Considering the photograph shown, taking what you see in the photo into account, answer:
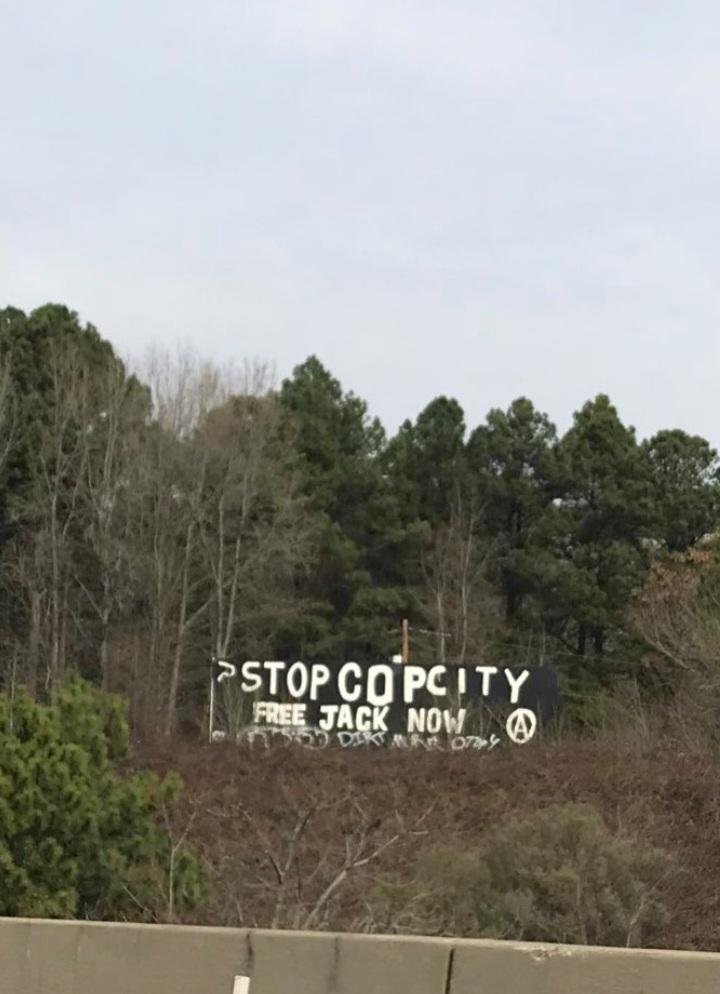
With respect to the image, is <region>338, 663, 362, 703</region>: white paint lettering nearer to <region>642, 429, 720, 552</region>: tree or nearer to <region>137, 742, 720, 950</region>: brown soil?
<region>137, 742, 720, 950</region>: brown soil

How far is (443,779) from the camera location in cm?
3325

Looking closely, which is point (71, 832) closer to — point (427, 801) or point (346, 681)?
point (427, 801)

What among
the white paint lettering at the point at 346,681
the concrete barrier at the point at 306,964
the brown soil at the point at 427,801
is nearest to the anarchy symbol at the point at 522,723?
the brown soil at the point at 427,801

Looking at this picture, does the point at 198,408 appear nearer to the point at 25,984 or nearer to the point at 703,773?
the point at 703,773

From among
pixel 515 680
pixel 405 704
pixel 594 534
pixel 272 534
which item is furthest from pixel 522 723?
pixel 594 534

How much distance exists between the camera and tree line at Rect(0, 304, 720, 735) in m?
63.8

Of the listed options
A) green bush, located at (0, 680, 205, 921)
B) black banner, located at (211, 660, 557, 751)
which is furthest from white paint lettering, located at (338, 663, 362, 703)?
green bush, located at (0, 680, 205, 921)

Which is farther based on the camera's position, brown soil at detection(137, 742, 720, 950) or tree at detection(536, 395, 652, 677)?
tree at detection(536, 395, 652, 677)

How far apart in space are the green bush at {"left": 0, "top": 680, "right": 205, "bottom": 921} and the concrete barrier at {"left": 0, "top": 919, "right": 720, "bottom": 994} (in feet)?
22.0

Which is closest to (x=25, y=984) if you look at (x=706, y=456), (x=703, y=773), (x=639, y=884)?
Answer: (x=639, y=884)

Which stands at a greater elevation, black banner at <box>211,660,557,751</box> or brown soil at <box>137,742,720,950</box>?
black banner at <box>211,660,557,751</box>

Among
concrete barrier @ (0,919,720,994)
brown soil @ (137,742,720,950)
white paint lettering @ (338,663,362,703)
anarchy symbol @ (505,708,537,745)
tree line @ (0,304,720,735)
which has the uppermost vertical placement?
tree line @ (0,304,720,735)

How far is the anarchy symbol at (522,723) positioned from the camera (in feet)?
124

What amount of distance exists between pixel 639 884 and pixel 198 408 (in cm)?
4881
